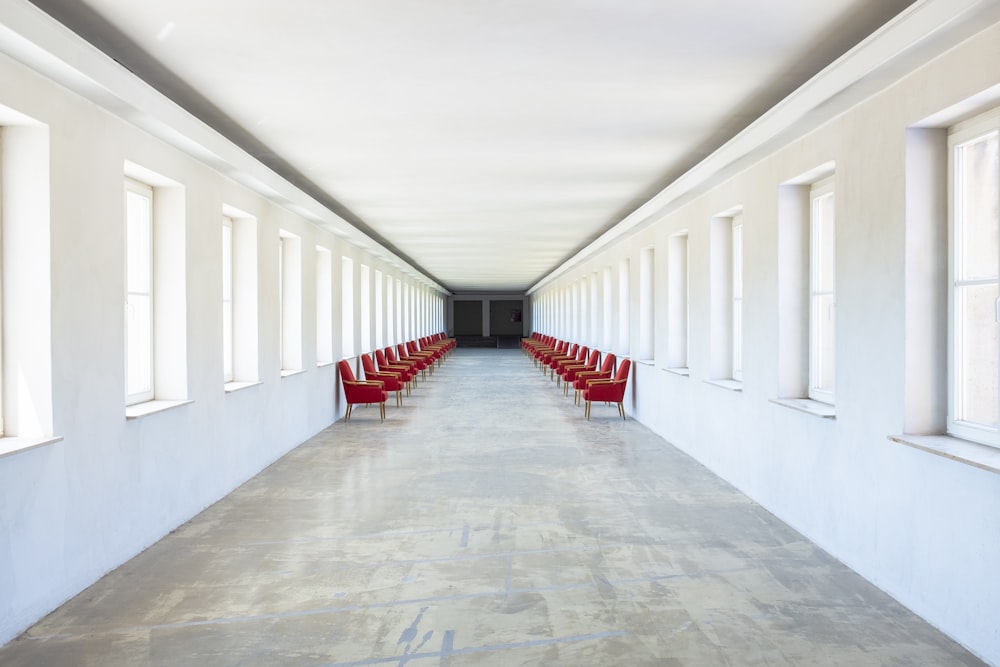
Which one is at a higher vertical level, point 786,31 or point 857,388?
point 786,31

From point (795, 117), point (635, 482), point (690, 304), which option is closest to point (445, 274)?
point (690, 304)

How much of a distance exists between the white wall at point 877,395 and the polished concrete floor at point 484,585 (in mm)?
178

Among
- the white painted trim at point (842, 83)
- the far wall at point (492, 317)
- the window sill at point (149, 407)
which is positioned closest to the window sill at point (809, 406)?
the white painted trim at point (842, 83)

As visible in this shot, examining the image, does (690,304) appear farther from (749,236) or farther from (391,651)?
(391,651)

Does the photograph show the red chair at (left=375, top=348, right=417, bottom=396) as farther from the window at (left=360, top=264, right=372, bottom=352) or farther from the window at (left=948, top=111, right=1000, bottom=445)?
the window at (left=948, top=111, right=1000, bottom=445)

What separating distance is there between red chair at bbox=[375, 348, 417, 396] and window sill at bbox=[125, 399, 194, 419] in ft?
25.1

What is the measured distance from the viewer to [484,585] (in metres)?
3.94

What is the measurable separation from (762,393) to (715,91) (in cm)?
224

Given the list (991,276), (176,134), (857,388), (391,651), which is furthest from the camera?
(176,134)

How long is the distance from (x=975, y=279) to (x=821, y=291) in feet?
6.13

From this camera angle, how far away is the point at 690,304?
26.9 feet

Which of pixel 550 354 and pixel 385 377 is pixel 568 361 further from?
pixel 385 377

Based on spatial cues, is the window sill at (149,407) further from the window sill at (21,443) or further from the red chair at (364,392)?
the red chair at (364,392)

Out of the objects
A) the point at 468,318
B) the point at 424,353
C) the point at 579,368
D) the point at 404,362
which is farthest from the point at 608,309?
the point at 468,318
